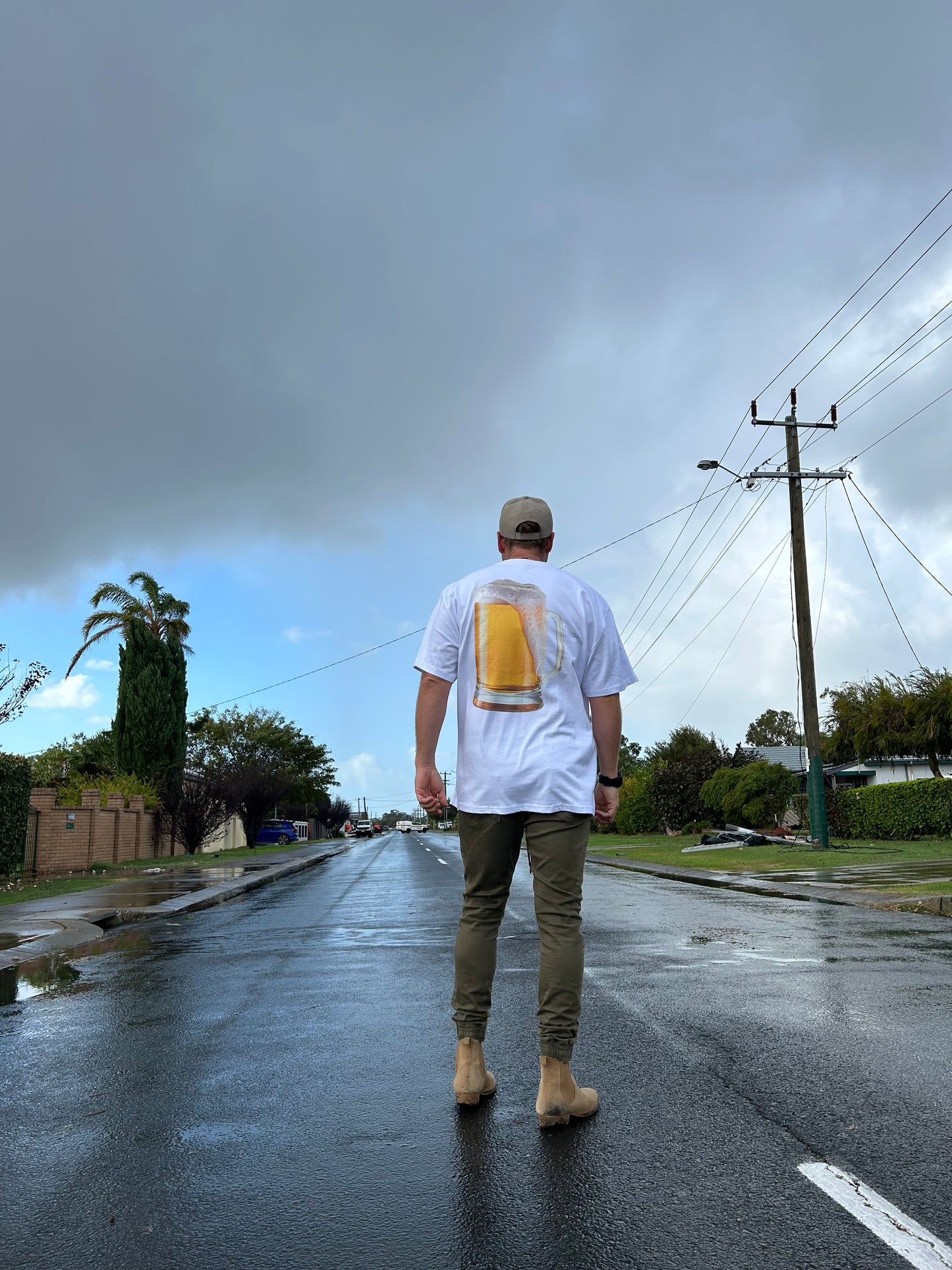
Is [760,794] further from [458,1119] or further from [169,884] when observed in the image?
[458,1119]

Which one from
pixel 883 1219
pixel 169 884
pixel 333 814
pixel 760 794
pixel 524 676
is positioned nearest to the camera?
pixel 883 1219

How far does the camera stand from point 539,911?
3.64m

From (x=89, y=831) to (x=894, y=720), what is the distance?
31317 mm

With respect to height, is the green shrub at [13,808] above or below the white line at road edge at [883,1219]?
above

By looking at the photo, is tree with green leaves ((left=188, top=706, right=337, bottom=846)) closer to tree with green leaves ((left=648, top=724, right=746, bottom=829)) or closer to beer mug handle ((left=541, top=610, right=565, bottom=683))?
tree with green leaves ((left=648, top=724, right=746, bottom=829))

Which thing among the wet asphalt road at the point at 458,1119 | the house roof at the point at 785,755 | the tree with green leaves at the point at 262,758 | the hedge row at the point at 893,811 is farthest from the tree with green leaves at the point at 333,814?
the wet asphalt road at the point at 458,1119

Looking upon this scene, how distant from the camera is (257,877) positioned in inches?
784

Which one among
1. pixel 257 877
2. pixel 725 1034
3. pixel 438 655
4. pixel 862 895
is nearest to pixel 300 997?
pixel 725 1034

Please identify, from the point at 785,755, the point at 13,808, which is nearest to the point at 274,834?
the point at 785,755

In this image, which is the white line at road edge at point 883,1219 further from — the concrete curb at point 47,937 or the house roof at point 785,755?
the house roof at point 785,755

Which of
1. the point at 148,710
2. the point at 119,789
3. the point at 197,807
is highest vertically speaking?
the point at 148,710

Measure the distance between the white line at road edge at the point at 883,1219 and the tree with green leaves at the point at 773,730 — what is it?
85969 millimetres

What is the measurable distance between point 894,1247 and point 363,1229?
1329 millimetres

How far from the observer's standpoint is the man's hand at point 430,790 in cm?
388
